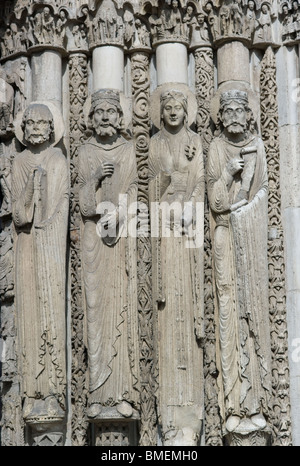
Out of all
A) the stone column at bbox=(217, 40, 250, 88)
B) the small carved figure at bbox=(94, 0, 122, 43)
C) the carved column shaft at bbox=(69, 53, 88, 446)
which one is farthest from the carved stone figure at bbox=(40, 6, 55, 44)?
the stone column at bbox=(217, 40, 250, 88)

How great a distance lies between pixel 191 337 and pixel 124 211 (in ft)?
3.74

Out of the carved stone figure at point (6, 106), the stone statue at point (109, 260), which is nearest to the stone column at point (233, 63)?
the stone statue at point (109, 260)

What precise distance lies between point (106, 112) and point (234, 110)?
1041mm

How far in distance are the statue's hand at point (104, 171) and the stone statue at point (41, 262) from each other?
0.88 ft

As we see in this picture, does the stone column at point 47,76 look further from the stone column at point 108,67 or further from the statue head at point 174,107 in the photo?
the statue head at point 174,107

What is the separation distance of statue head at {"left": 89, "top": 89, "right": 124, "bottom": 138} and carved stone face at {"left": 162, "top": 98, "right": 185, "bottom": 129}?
377mm

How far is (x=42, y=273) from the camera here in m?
9.92

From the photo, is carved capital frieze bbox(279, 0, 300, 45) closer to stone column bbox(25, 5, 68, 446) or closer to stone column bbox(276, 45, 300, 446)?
stone column bbox(276, 45, 300, 446)

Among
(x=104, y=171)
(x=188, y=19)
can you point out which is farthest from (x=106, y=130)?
(x=188, y=19)

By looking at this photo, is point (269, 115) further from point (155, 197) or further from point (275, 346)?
point (275, 346)

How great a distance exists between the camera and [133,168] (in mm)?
10102

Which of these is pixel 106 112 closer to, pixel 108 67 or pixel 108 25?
pixel 108 67

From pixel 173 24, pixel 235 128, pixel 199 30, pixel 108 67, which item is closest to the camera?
pixel 235 128

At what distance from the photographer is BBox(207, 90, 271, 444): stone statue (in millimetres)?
9812
